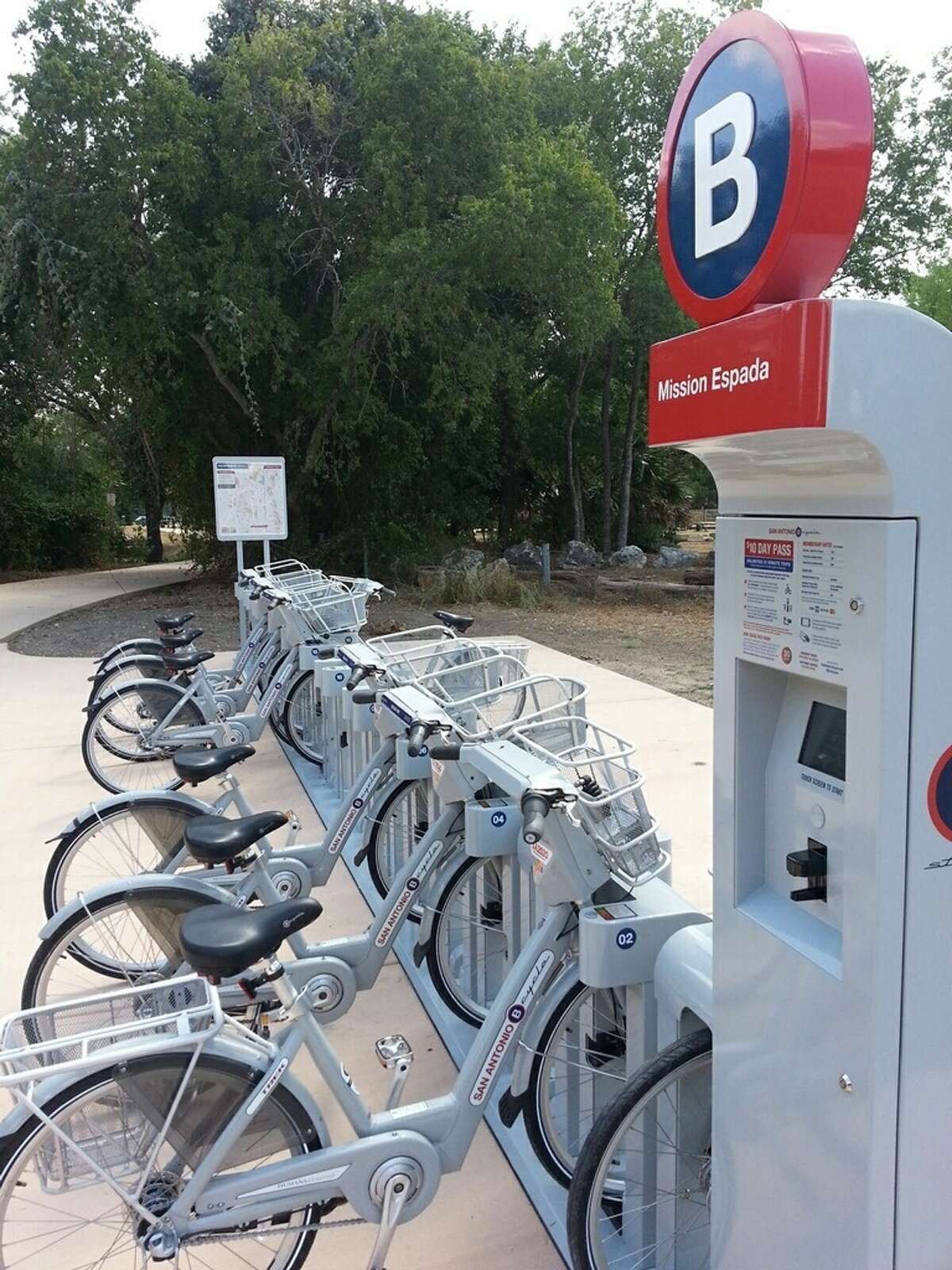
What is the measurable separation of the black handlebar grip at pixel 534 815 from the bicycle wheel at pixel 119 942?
96 centimetres

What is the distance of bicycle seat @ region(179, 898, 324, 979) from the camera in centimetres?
179

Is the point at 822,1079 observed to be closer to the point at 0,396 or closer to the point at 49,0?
the point at 49,0

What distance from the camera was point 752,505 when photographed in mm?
1516

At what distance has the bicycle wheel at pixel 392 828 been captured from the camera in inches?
136

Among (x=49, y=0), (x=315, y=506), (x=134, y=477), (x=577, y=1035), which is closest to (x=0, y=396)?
(x=134, y=477)

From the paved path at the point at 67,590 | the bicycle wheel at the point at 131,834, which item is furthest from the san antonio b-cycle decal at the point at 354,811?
the paved path at the point at 67,590

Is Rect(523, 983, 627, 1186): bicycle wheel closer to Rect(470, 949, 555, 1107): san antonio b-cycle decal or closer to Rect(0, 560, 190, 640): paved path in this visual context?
Rect(470, 949, 555, 1107): san antonio b-cycle decal

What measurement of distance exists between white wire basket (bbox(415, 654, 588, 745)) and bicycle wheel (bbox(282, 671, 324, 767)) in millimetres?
1878

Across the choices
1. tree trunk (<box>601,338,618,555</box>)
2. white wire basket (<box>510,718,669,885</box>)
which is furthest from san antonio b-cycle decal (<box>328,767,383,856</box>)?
tree trunk (<box>601,338,618,555</box>)

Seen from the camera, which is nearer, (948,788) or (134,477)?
(948,788)

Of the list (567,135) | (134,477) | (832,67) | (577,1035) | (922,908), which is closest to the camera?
(832,67)

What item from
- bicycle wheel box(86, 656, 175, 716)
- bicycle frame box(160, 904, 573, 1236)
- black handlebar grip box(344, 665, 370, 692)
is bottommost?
bicycle frame box(160, 904, 573, 1236)

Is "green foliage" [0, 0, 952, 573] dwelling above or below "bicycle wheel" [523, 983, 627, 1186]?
above

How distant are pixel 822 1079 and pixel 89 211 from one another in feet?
39.4
